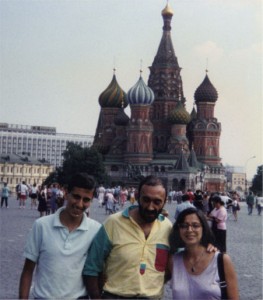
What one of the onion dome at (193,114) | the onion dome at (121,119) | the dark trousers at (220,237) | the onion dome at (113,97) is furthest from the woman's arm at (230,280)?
the onion dome at (193,114)

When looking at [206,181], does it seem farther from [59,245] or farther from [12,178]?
[59,245]

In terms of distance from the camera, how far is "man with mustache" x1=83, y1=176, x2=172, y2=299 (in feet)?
13.1

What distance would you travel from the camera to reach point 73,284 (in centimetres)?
404

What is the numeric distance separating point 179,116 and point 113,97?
9.93 m

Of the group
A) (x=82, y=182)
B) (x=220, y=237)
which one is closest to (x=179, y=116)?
(x=220, y=237)

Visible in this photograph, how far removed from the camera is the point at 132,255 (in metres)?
4.00

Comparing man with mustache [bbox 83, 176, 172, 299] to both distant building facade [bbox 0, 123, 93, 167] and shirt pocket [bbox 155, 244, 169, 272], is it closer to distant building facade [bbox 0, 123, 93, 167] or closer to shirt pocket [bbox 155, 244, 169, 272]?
shirt pocket [bbox 155, 244, 169, 272]

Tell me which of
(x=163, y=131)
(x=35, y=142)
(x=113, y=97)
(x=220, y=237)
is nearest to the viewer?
(x=220, y=237)

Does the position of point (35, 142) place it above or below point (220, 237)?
above

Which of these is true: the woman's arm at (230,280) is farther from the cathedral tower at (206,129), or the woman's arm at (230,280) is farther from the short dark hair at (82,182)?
the cathedral tower at (206,129)

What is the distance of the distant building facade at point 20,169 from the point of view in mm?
116562

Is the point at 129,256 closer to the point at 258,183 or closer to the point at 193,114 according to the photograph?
the point at 193,114

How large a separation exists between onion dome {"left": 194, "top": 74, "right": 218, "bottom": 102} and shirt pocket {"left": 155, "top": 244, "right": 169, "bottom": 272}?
77.4 m

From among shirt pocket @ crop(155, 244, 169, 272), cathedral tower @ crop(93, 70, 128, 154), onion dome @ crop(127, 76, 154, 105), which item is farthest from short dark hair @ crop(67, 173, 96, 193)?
cathedral tower @ crop(93, 70, 128, 154)
